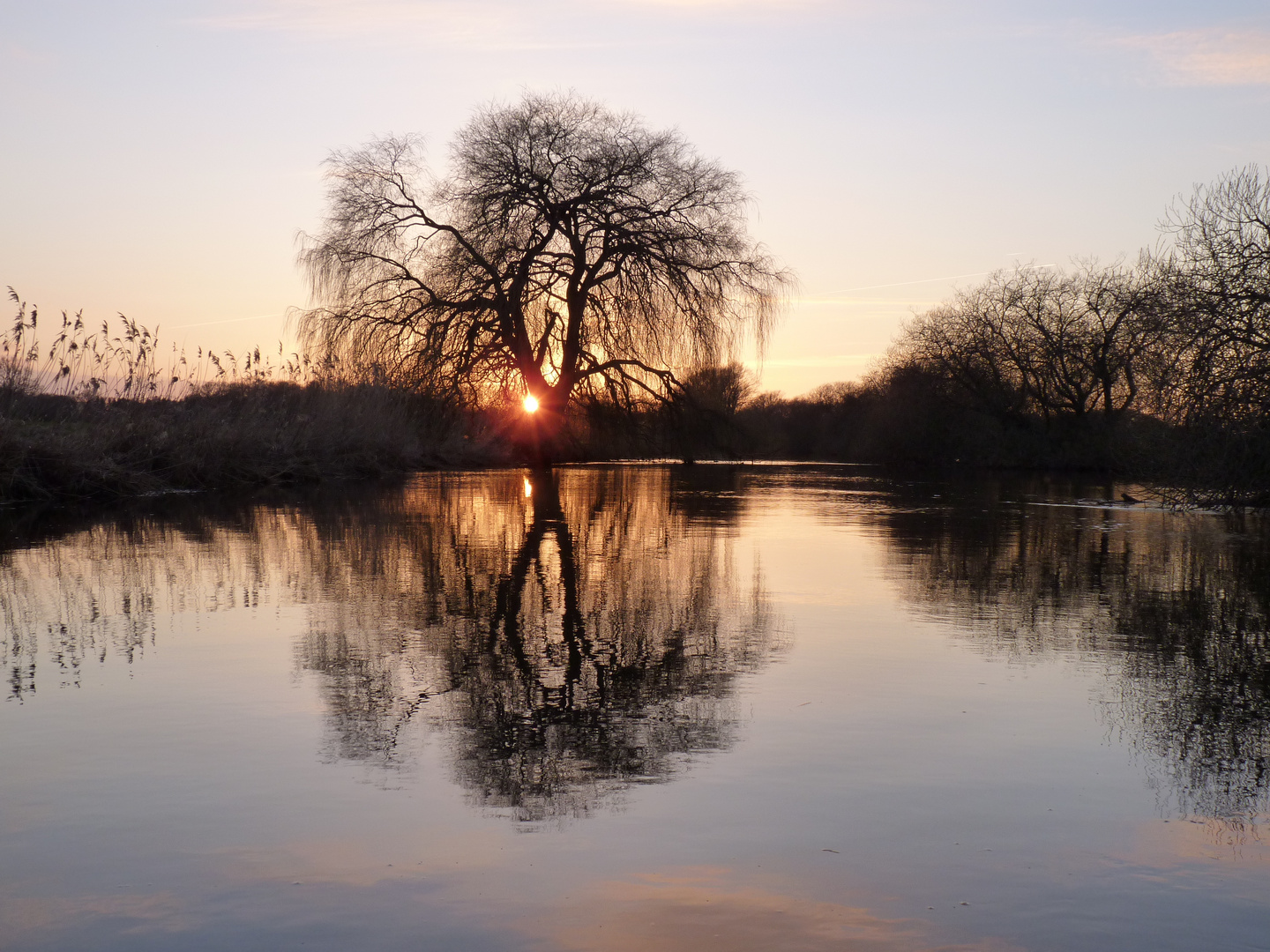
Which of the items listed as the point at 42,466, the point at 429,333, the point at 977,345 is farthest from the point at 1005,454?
the point at 42,466

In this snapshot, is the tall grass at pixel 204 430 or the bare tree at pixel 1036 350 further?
the bare tree at pixel 1036 350

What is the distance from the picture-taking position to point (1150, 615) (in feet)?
26.5

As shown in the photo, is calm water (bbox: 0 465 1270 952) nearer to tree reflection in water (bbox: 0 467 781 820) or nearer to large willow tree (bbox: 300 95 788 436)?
tree reflection in water (bbox: 0 467 781 820)

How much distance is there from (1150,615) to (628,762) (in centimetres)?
527

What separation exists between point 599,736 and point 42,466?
1544 cm

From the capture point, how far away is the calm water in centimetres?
306

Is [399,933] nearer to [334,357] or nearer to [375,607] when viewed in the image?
[375,607]

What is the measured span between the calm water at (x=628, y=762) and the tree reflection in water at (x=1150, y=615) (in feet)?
0.13

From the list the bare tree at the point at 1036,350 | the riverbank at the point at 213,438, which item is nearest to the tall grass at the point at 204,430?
the riverbank at the point at 213,438

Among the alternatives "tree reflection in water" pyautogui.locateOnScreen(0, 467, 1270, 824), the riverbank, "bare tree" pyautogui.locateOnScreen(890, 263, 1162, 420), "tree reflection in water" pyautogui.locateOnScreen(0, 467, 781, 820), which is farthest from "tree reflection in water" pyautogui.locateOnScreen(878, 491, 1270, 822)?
"bare tree" pyautogui.locateOnScreen(890, 263, 1162, 420)

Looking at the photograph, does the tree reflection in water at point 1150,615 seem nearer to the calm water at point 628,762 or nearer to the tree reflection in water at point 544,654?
the calm water at point 628,762

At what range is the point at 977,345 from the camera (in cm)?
5053

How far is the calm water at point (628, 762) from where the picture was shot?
306 cm

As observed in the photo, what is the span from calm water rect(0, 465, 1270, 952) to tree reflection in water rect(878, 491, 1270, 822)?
0.04 meters
